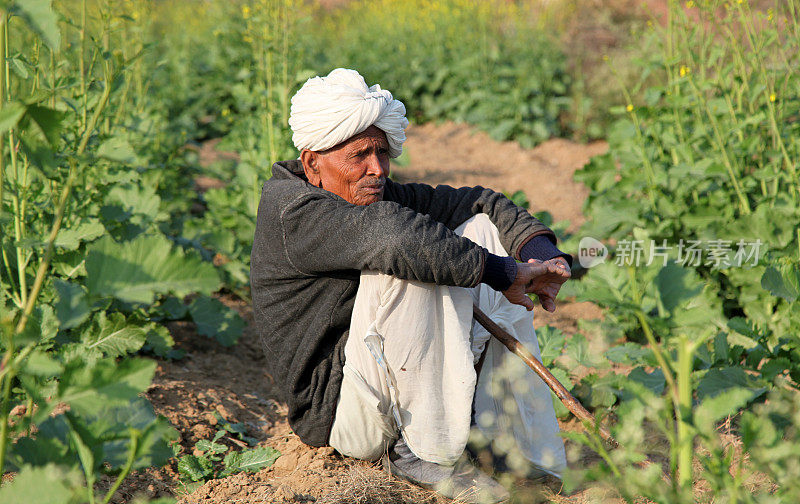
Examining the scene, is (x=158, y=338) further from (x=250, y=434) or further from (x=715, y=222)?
(x=715, y=222)

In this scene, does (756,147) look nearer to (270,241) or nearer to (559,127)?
(270,241)

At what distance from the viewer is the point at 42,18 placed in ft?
3.72

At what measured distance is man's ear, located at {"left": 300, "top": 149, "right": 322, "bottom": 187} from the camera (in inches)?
91.0

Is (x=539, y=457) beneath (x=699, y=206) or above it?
beneath

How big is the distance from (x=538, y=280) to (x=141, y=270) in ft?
4.40

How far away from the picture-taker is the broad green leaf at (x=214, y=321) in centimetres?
323

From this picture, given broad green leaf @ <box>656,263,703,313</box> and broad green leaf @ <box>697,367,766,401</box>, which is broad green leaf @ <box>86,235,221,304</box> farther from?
broad green leaf @ <box>697,367,766,401</box>

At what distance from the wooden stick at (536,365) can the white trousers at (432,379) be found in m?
0.08

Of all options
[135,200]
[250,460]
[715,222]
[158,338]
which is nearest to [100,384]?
[250,460]

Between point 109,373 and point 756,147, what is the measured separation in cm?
346

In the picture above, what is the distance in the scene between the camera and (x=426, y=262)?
192 cm

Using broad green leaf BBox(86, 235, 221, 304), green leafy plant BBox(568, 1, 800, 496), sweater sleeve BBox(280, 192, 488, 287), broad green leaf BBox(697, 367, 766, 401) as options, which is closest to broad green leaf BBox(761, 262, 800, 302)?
green leafy plant BBox(568, 1, 800, 496)

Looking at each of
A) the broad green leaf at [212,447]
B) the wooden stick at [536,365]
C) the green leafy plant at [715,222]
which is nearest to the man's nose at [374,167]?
the wooden stick at [536,365]

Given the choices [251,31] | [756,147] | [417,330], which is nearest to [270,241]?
[417,330]
